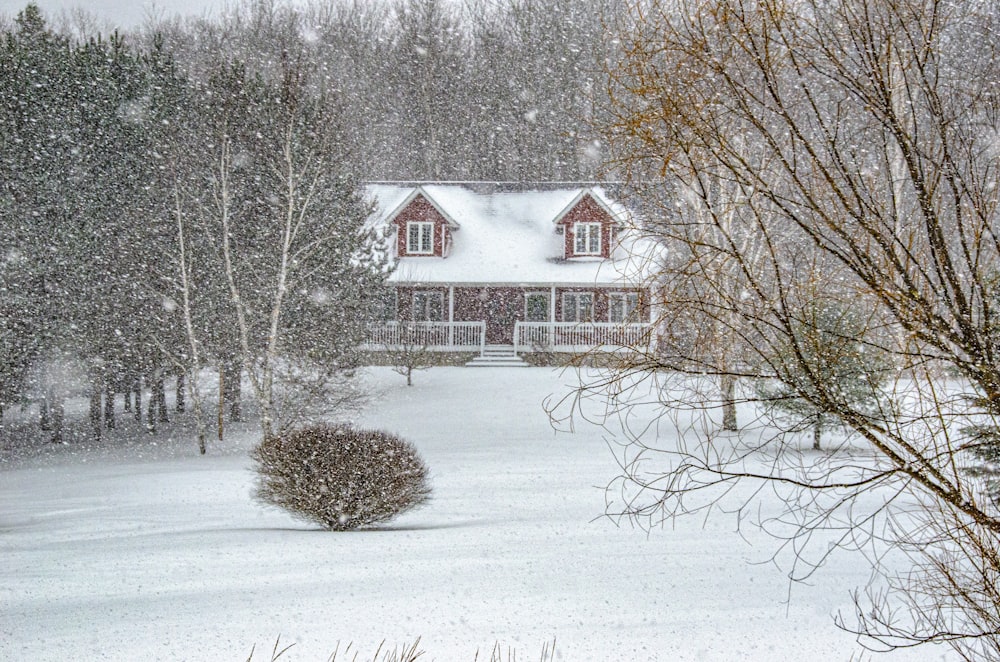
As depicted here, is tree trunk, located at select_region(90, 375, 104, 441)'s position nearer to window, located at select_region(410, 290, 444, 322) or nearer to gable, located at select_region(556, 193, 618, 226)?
window, located at select_region(410, 290, 444, 322)

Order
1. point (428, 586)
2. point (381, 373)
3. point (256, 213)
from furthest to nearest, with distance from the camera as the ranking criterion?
point (381, 373)
point (256, 213)
point (428, 586)

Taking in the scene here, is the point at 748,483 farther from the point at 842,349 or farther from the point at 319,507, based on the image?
the point at 842,349

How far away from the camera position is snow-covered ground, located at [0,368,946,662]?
17.0ft

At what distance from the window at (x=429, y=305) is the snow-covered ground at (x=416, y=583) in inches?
529

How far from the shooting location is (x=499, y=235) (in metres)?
25.6

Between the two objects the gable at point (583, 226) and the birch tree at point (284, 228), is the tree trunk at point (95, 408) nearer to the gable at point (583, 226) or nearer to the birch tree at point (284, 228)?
the birch tree at point (284, 228)

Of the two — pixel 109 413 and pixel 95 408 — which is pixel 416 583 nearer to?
pixel 95 408

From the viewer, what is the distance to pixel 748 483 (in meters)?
10.2

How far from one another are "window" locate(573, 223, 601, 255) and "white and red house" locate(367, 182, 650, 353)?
0.10 feet

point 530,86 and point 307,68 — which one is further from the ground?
point 530,86

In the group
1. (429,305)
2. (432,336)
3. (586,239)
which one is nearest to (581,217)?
(586,239)

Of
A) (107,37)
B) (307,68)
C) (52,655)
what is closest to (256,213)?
(307,68)

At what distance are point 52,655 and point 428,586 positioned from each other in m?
2.62

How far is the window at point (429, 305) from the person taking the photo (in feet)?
81.6
